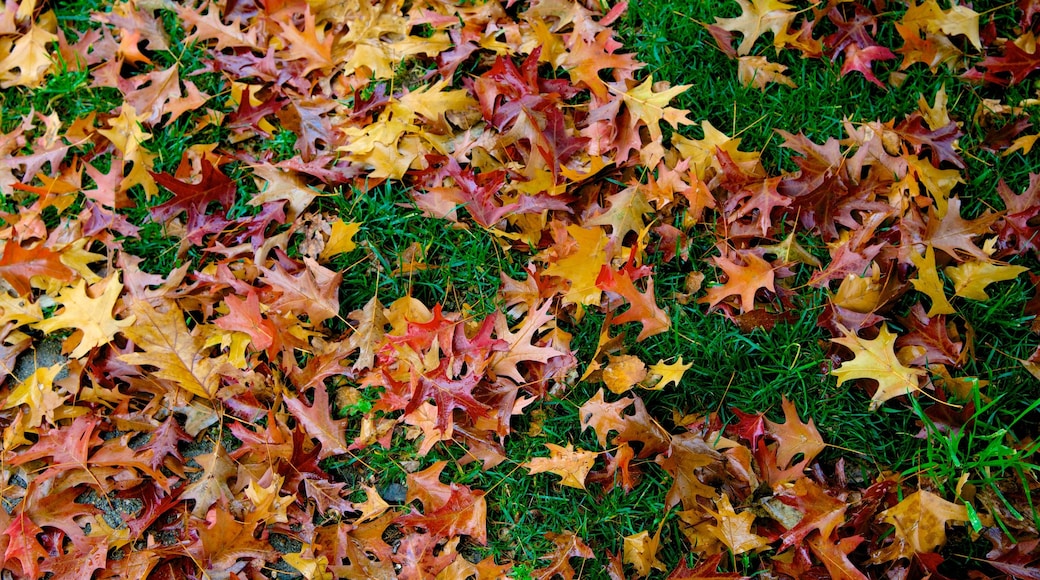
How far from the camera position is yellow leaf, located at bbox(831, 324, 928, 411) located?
1.99 m

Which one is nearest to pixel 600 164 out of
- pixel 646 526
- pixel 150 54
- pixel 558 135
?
pixel 558 135

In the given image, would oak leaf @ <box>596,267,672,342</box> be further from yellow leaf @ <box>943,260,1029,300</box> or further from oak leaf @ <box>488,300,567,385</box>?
yellow leaf @ <box>943,260,1029,300</box>

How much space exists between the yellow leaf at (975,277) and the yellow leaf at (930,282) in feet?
0.26

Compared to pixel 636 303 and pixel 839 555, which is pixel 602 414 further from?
pixel 839 555

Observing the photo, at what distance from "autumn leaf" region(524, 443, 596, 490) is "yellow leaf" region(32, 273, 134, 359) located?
55.1 inches

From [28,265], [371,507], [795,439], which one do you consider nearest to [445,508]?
[371,507]

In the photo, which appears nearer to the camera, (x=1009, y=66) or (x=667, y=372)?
(x=667, y=372)

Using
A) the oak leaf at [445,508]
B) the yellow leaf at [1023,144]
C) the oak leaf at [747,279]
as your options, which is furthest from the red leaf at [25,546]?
the yellow leaf at [1023,144]

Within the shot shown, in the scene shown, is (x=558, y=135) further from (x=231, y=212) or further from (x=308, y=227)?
(x=231, y=212)

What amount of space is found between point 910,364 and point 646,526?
2.97 ft

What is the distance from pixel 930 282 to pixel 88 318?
2645 mm

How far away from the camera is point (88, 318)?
7.69 ft

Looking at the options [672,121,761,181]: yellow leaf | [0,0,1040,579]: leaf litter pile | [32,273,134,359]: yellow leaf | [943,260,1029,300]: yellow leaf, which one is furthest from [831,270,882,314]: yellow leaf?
[32,273,134,359]: yellow leaf

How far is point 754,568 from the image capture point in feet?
6.52
